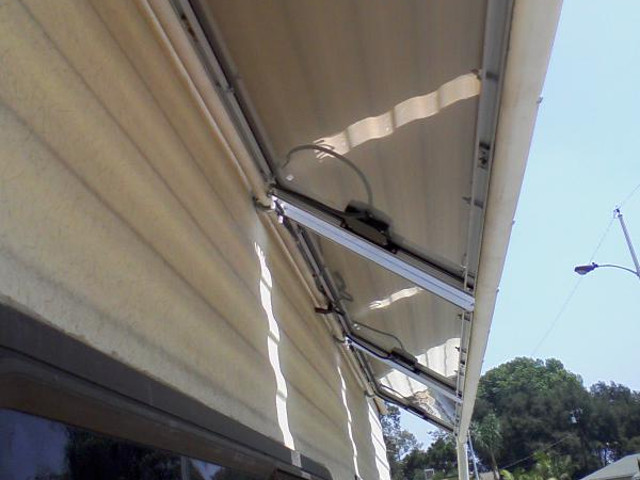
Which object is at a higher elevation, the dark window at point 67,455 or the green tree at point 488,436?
the green tree at point 488,436

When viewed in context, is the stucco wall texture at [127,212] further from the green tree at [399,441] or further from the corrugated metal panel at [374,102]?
the green tree at [399,441]

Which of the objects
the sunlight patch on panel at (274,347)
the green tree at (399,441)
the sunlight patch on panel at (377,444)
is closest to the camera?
the sunlight patch on panel at (274,347)

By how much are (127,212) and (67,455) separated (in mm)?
634

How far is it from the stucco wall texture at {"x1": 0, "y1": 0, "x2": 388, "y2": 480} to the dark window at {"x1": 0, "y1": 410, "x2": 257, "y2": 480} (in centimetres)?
20

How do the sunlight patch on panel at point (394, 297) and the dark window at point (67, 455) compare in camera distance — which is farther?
the sunlight patch on panel at point (394, 297)

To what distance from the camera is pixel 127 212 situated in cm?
157

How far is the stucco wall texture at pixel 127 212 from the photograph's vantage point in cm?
117

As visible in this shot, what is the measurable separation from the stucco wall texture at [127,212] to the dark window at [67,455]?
0.20 meters

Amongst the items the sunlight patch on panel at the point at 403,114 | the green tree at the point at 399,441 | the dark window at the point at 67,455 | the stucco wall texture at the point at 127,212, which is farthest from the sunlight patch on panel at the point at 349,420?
the green tree at the point at 399,441

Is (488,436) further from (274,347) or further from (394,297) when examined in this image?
(274,347)

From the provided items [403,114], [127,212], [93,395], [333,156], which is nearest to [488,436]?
[333,156]

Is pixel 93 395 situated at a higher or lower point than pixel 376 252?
lower

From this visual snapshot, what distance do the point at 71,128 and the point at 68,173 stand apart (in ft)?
0.31

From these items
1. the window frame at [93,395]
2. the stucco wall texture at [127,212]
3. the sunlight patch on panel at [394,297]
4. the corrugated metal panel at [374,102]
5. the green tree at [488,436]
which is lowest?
the window frame at [93,395]
